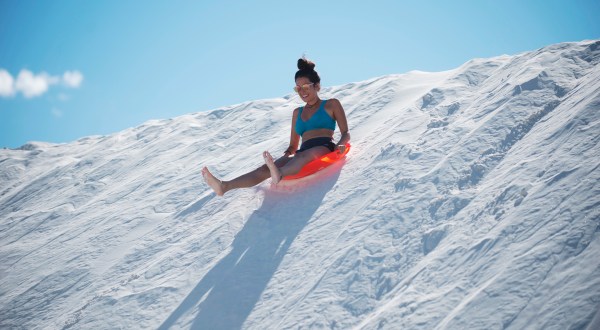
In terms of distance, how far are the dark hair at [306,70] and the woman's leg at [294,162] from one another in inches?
25.6

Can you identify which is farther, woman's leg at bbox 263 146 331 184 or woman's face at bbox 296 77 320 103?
woman's face at bbox 296 77 320 103

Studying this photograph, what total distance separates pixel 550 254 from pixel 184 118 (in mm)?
6168

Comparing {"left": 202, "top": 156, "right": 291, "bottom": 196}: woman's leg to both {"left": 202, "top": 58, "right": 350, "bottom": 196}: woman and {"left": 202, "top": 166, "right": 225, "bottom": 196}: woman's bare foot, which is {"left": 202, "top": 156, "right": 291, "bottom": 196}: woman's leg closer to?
{"left": 202, "top": 166, "right": 225, "bottom": 196}: woman's bare foot

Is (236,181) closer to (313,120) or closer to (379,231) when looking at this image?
(313,120)

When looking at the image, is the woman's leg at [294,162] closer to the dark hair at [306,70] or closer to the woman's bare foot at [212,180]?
the woman's bare foot at [212,180]

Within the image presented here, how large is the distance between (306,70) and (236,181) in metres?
1.21

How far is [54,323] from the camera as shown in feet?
9.09

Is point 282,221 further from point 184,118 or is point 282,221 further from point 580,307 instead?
point 184,118

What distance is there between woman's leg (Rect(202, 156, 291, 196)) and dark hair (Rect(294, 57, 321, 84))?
92cm

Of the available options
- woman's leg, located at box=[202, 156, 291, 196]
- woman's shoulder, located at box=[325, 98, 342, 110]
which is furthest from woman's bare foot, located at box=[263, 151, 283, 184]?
woman's shoulder, located at box=[325, 98, 342, 110]

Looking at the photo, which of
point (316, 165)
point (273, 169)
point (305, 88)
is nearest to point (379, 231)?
point (273, 169)

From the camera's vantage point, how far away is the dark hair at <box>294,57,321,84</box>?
12.6 feet

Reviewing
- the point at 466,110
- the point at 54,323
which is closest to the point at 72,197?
the point at 54,323

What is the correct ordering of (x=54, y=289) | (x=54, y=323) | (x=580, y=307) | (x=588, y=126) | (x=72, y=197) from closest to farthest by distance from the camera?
1. (x=580, y=307)
2. (x=588, y=126)
3. (x=54, y=323)
4. (x=54, y=289)
5. (x=72, y=197)
